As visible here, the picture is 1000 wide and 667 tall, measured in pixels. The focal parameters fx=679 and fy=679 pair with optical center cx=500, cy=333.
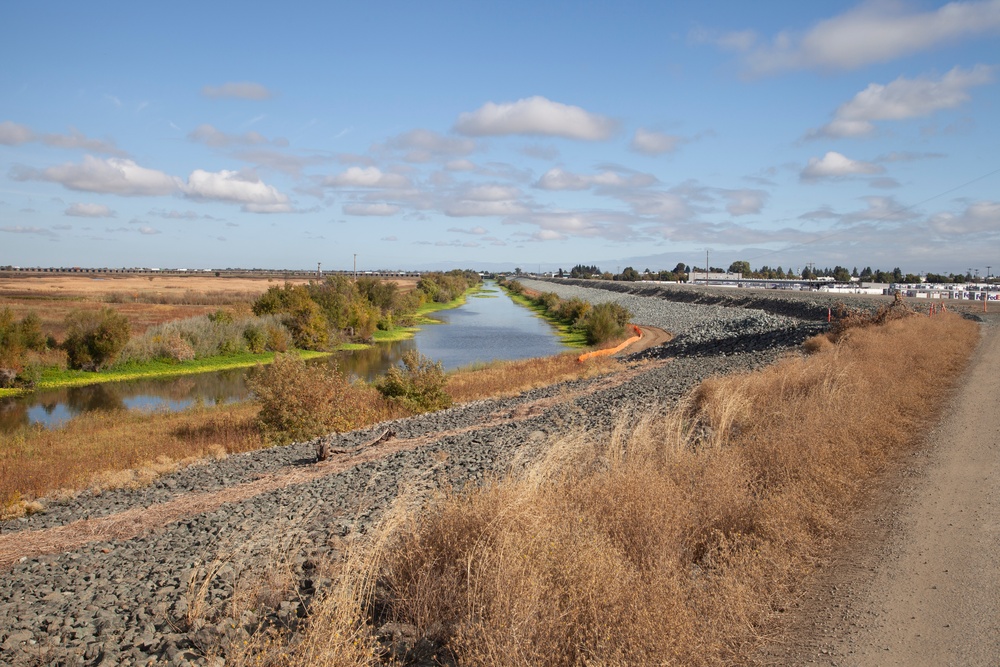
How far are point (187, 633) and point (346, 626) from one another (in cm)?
211

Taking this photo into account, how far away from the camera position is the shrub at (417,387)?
76.1 ft

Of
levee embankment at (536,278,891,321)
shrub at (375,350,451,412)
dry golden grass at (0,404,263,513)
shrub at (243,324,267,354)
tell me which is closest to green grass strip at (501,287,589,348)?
levee embankment at (536,278,891,321)

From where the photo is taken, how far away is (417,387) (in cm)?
2336

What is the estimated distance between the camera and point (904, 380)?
15.1 m

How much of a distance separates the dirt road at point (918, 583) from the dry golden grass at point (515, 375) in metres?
18.1

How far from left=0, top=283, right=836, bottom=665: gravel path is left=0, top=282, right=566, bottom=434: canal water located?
13.8 m

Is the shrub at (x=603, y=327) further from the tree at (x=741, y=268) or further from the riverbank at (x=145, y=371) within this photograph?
the tree at (x=741, y=268)

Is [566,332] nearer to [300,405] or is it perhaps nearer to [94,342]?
[94,342]

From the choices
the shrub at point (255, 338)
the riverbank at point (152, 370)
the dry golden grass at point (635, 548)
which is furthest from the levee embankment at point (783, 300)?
the shrub at point (255, 338)

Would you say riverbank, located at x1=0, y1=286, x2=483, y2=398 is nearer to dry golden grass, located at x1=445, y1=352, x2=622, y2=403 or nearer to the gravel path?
dry golden grass, located at x1=445, y1=352, x2=622, y2=403

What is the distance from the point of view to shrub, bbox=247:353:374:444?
18844 mm

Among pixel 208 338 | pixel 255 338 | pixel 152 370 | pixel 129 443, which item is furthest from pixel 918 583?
pixel 255 338

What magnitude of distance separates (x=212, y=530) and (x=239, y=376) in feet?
92.4

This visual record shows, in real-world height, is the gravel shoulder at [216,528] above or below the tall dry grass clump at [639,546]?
below
